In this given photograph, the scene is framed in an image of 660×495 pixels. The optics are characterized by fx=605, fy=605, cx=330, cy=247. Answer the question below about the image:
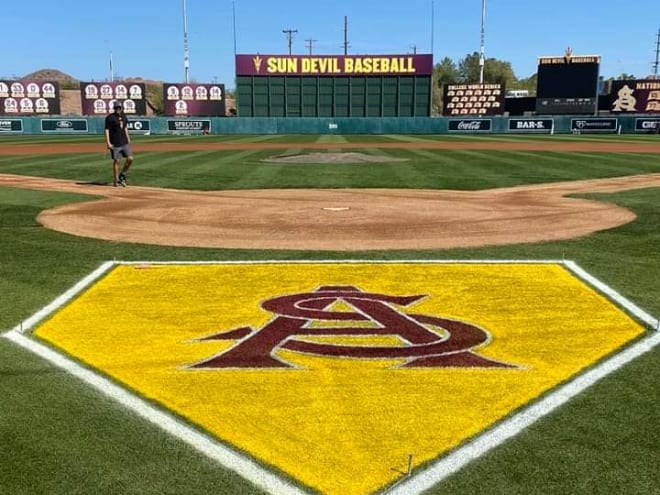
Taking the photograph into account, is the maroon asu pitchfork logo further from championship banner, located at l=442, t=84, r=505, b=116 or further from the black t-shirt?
championship banner, located at l=442, t=84, r=505, b=116

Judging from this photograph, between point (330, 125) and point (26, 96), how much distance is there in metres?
28.1

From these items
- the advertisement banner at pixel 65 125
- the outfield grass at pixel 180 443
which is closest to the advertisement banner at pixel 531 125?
the advertisement banner at pixel 65 125

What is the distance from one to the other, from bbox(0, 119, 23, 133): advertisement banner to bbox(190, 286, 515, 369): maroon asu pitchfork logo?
54.0 meters

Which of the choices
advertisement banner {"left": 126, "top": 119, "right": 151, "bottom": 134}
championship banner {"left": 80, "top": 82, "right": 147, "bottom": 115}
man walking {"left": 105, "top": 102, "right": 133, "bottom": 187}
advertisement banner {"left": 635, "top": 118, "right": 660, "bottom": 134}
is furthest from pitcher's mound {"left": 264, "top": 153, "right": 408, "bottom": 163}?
advertisement banner {"left": 635, "top": 118, "right": 660, "bottom": 134}

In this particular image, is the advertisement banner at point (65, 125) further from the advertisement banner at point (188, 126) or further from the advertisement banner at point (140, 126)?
the advertisement banner at point (188, 126)

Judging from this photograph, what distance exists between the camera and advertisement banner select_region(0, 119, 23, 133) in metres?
52.0

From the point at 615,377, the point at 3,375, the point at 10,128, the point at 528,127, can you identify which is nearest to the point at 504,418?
the point at 615,377

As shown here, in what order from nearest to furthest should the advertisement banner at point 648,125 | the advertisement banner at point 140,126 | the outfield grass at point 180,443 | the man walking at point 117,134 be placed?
the outfield grass at point 180,443 → the man walking at point 117,134 → the advertisement banner at point 648,125 → the advertisement banner at point 140,126

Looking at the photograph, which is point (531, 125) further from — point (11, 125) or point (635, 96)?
point (11, 125)

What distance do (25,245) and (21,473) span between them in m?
6.43

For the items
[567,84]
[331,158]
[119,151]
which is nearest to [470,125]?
[567,84]

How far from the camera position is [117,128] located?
48.7ft

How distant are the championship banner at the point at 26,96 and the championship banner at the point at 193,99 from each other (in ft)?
34.3

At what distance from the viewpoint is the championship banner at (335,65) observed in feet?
185
